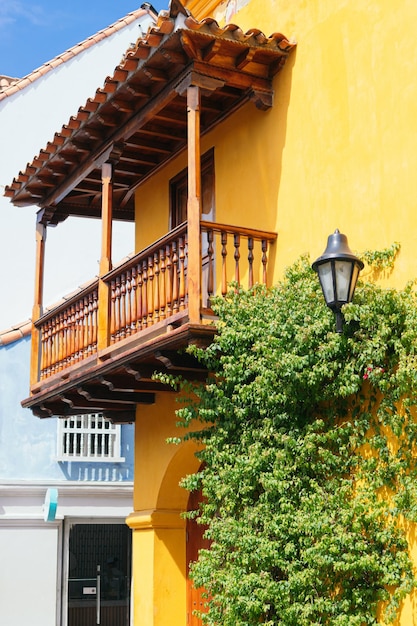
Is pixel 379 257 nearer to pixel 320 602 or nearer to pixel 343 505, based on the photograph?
pixel 343 505

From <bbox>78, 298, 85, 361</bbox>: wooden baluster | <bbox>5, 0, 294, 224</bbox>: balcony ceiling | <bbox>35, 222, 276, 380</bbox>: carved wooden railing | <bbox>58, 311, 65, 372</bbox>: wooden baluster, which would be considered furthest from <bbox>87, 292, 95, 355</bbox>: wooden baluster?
<bbox>5, 0, 294, 224</bbox>: balcony ceiling

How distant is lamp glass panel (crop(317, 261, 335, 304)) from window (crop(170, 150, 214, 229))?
11.9ft

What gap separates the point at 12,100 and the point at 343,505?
48.4 feet

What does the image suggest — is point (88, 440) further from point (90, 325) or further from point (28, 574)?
point (90, 325)

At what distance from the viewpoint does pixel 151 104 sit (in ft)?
33.2

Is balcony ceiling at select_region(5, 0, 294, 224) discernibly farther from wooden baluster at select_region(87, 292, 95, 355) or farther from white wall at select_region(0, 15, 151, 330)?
white wall at select_region(0, 15, 151, 330)

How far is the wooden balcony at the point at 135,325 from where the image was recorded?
901cm

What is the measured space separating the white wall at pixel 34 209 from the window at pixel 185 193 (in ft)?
23.5

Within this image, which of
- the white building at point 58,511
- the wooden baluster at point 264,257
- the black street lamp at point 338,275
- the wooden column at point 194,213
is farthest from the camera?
the white building at point 58,511

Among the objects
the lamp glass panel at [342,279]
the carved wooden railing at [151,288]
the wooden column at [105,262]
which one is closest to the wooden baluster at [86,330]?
the carved wooden railing at [151,288]

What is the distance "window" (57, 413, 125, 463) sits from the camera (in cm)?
1659

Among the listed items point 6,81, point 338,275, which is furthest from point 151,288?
point 6,81

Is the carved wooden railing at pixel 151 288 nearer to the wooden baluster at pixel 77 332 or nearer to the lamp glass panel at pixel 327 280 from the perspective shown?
the wooden baluster at pixel 77 332

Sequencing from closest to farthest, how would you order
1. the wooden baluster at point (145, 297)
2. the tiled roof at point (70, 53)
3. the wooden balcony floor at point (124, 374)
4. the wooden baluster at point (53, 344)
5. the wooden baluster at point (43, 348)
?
1. the wooden balcony floor at point (124, 374)
2. the wooden baluster at point (145, 297)
3. the wooden baluster at point (53, 344)
4. the wooden baluster at point (43, 348)
5. the tiled roof at point (70, 53)
